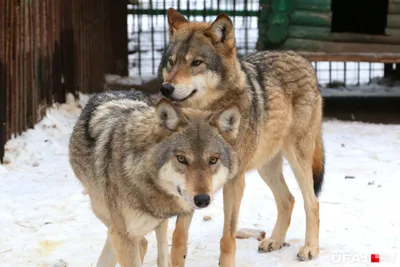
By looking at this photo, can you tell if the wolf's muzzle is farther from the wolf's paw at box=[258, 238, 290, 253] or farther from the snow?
the wolf's paw at box=[258, 238, 290, 253]

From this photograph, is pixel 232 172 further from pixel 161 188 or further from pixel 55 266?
pixel 55 266

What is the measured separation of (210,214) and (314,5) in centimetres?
463

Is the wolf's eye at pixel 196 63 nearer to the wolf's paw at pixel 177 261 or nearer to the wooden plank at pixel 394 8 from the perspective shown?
the wolf's paw at pixel 177 261

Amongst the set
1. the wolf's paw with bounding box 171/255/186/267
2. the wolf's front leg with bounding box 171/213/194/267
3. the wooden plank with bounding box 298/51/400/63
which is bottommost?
the wolf's paw with bounding box 171/255/186/267

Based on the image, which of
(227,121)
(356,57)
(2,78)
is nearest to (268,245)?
(227,121)

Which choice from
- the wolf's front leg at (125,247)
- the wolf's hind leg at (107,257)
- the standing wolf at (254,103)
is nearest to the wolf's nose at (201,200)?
the wolf's front leg at (125,247)

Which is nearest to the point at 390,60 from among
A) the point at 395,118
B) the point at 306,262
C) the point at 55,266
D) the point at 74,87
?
the point at 395,118

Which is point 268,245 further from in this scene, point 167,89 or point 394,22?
point 394,22

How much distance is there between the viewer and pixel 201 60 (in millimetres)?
5191

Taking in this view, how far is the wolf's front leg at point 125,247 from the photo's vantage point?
441cm

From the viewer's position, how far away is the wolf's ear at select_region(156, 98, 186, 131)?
416 cm

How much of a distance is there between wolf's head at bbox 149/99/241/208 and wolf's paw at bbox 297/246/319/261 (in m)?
1.48

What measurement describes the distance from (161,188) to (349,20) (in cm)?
1032

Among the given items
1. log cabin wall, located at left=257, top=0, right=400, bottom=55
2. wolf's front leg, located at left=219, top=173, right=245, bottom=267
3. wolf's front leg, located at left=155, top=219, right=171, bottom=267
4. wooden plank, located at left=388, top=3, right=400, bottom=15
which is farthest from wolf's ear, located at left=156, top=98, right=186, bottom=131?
wooden plank, located at left=388, top=3, right=400, bottom=15
